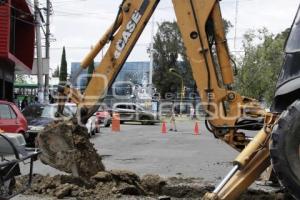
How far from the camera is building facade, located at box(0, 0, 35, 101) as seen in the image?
2780cm

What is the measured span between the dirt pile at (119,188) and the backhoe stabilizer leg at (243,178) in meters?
2.01

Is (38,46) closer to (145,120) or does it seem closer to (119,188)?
(145,120)

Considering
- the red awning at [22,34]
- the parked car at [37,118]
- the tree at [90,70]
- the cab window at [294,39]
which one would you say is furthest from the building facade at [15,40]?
the cab window at [294,39]

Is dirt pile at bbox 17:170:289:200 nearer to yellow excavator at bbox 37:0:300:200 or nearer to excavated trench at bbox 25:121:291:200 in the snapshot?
excavated trench at bbox 25:121:291:200

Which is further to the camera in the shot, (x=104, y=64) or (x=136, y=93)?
(x=136, y=93)

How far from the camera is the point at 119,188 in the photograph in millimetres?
9102

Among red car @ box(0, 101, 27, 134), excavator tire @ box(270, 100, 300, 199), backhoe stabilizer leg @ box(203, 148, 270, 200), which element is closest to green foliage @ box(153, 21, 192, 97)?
red car @ box(0, 101, 27, 134)

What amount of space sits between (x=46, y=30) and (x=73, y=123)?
33.6 meters

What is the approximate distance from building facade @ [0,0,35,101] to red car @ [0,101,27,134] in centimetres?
1051

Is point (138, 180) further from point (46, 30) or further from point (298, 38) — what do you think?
point (46, 30)

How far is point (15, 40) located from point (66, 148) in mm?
29808

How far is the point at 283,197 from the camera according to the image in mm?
8070

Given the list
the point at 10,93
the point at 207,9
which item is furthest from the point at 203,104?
the point at 10,93

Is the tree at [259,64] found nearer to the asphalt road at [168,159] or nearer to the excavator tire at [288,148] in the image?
the asphalt road at [168,159]
